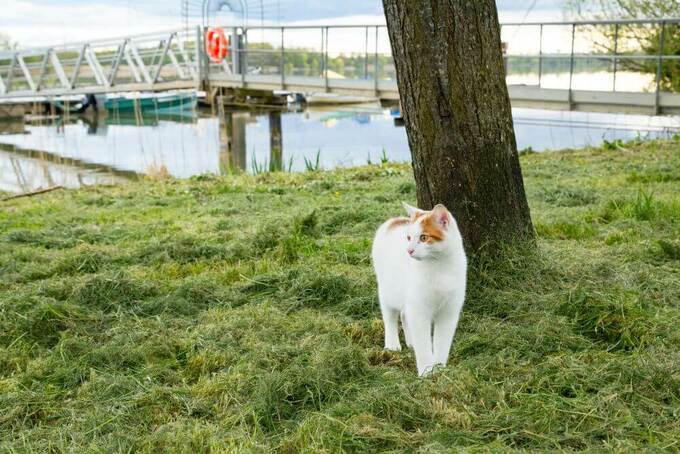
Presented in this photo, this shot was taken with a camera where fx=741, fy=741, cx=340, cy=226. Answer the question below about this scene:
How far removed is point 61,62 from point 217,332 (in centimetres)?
2289

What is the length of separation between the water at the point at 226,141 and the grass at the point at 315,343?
6.28m

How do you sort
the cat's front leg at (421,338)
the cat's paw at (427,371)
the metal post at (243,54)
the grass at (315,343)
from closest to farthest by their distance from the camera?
the grass at (315,343), the cat's paw at (427,371), the cat's front leg at (421,338), the metal post at (243,54)

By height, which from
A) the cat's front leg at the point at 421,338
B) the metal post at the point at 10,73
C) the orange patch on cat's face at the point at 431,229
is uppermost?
the metal post at the point at 10,73

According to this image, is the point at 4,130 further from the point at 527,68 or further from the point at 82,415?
the point at 82,415

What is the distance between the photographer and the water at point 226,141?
14195 mm

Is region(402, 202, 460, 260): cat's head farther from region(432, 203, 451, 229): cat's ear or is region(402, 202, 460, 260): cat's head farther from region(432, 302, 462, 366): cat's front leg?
region(432, 302, 462, 366): cat's front leg

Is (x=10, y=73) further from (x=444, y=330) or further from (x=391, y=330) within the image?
(x=444, y=330)

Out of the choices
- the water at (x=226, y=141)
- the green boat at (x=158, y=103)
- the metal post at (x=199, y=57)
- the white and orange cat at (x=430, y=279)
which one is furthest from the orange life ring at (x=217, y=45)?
the white and orange cat at (x=430, y=279)

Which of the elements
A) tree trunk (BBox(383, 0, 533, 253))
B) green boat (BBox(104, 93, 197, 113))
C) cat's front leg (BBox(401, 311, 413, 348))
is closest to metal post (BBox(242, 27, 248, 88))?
green boat (BBox(104, 93, 197, 113))

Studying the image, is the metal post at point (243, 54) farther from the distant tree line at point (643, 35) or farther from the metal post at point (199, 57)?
the distant tree line at point (643, 35)

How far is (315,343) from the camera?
345 cm

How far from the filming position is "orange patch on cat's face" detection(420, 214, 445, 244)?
3.02m

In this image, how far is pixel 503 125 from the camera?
13.6 ft

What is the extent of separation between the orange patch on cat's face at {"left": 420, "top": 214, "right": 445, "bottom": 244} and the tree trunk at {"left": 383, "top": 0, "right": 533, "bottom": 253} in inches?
42.0
